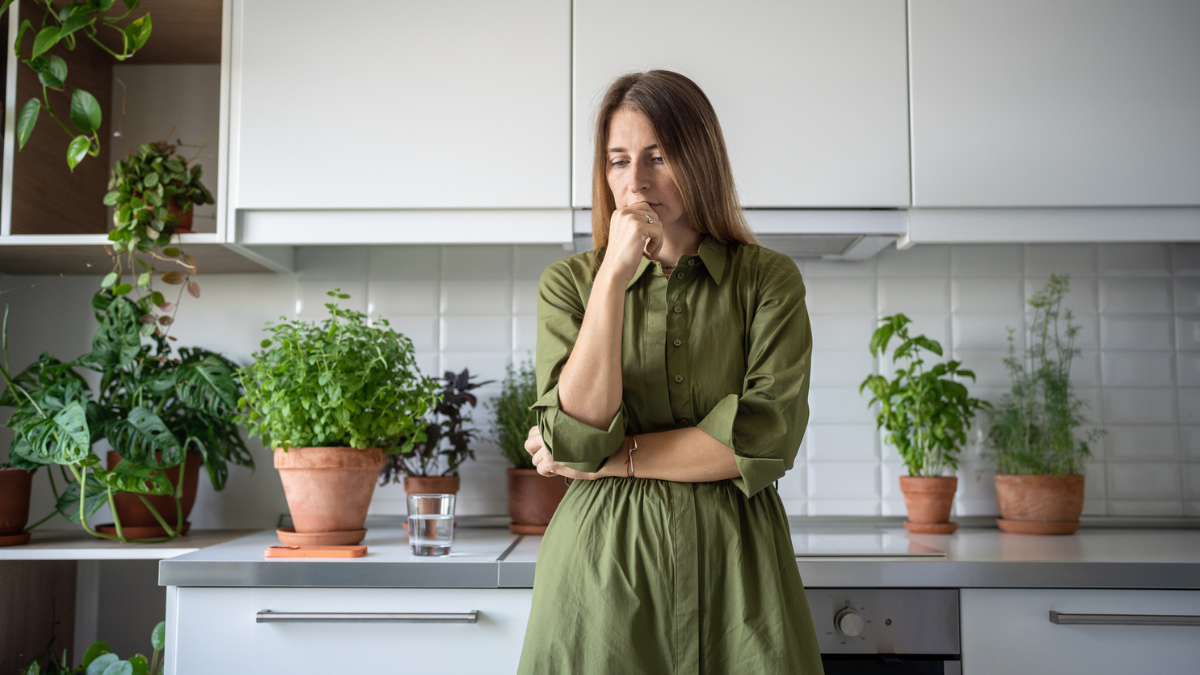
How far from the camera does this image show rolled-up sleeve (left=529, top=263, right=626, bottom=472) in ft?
3.30

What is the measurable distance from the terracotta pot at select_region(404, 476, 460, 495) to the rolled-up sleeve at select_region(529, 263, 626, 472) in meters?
0.75

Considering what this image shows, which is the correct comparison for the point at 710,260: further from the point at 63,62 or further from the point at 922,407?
the point at 63,62

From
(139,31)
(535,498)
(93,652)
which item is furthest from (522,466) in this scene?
(139,31)

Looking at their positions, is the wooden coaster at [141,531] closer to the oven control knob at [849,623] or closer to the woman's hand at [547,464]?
the woman's hand at [547,464]

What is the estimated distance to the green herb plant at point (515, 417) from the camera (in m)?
1.79

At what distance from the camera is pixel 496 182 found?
1.61 meters

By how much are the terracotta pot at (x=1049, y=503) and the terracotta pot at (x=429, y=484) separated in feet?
4.00

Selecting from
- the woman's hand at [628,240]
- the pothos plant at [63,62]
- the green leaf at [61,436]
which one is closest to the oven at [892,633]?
the woman's hand at [628,240]

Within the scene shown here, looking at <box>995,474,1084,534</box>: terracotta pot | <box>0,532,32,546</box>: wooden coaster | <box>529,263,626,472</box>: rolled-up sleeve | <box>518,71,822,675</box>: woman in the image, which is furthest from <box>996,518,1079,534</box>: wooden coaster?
<box>0,532,32,546</box>: wooden coaster

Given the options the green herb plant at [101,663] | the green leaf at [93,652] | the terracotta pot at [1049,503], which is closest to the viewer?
the green herb plant at [101,663]

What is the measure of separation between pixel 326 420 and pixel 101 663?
2.15 ft

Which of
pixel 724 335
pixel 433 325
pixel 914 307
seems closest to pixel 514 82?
pixel 433 325

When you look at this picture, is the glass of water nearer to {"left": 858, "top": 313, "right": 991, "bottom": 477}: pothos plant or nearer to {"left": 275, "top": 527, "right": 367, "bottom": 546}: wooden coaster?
{"left": 275, "top": 527, "right": 367, "bottom": 546}: wooden coaster

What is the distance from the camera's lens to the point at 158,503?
1688 mm
